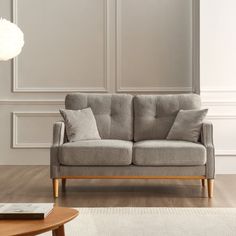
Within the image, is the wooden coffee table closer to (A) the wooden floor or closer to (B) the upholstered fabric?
(A) the wooden floor

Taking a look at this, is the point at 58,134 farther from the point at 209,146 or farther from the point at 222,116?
the point at 222,116

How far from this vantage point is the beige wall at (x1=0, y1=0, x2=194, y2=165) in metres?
6.93

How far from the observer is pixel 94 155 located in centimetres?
487

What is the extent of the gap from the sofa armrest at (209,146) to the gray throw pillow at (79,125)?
0.92 meters

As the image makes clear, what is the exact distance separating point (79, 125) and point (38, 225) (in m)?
2.71

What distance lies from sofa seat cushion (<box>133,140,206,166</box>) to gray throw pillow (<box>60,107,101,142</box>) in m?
0.52

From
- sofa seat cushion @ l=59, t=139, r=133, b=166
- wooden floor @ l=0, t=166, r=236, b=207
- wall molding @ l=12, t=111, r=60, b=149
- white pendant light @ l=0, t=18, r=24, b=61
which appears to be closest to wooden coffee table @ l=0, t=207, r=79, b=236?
wooden floor @ l=0, t=166, r=236, b=207

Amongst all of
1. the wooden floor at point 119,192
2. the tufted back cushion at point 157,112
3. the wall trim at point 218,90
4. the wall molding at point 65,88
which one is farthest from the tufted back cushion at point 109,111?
the wall molding at point 65,88

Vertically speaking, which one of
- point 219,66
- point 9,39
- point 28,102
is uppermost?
point 9,39

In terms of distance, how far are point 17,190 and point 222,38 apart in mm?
2641

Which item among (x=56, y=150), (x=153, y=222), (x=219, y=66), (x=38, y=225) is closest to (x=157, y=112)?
(x=56, y=150)

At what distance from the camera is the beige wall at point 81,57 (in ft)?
22.7

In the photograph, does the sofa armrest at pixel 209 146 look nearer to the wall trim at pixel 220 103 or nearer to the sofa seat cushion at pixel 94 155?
the sofa seat cushion at pixel 94 155

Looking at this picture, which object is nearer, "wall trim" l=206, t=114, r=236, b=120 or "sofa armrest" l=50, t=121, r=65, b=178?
"sofa armrest" l=50, t=121, r=65, b=178
